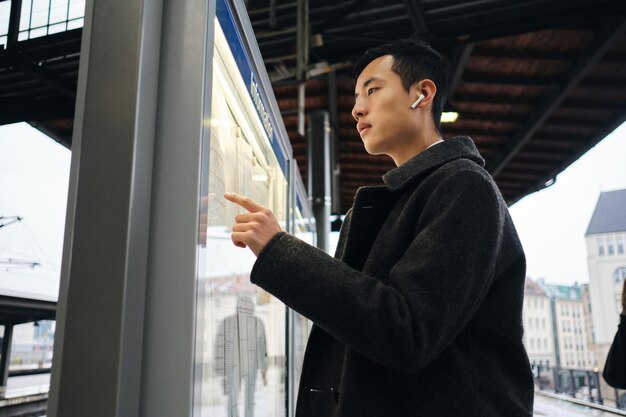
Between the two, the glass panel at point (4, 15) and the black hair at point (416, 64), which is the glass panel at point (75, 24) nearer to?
the glass panel at point (4, 15)

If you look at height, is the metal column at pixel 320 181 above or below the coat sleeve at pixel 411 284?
above

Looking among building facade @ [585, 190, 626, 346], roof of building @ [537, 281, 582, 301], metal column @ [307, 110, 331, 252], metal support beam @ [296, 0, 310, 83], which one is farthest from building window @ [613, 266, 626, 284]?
metal support beam @ [296, 0, 310, 83]

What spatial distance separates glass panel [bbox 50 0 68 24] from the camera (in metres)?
0.94

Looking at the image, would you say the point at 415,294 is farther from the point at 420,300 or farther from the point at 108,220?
the point at 108,220

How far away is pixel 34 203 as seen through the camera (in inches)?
33.0

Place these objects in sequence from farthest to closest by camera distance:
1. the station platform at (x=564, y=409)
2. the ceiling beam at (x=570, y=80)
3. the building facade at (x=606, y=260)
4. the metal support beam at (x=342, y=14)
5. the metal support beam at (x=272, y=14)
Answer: the station platform at (x=564, y=409), the building facade at (x=606, y=260), the ceiling beam at (x=570, y=80), the metal support beam at (x=342, y=14), the metal support beam at (x=272, y=14)

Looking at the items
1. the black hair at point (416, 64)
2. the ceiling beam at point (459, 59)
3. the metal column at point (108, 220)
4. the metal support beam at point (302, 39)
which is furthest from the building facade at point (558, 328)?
the metal column at point (108, 220)

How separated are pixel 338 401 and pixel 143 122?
0.58 meters

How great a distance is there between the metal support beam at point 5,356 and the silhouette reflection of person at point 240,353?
401mm

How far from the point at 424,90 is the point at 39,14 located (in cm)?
78

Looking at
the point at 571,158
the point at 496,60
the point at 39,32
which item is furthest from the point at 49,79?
the point at 571,158

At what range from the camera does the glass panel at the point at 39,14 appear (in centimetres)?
96

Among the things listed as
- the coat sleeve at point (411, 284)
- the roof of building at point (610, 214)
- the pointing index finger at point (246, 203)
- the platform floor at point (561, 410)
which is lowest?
the platform floor at point (561, 410)

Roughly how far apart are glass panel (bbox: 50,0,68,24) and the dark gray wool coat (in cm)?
55
